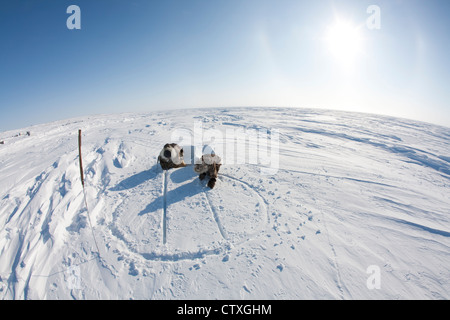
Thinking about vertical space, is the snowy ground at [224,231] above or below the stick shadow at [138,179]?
below

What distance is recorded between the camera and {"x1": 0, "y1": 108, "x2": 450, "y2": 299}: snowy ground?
3.61 metres

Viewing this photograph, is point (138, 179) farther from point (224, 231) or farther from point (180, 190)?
point (224, 231)

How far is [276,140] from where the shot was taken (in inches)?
470

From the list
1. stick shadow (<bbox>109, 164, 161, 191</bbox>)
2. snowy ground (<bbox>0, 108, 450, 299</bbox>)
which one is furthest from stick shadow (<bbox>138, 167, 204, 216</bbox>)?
stick shadow (<bbox>109, 164, 161, 191</bbox>)

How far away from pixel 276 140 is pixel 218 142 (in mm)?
4070

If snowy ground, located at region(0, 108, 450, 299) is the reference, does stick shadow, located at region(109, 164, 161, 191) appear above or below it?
above

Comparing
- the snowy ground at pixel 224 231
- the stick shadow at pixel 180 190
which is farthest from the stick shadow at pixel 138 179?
the stick shadow at pixel 180 190

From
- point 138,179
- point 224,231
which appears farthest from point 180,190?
point 224,231

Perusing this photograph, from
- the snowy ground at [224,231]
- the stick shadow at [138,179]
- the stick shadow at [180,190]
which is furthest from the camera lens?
the stick shadow at [138,179]

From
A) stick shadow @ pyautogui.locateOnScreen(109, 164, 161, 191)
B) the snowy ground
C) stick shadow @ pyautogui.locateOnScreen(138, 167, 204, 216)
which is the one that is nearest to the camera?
the snowy ground

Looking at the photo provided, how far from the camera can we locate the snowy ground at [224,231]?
361 centimetres

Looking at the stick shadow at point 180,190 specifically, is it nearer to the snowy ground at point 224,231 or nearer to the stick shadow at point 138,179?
the snowy ground at point 224,231

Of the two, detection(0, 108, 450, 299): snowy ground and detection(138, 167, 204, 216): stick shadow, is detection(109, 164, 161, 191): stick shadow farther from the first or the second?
detection(138, 167, 204, 216): stick shadow
